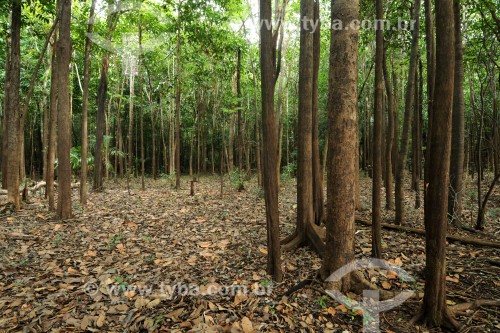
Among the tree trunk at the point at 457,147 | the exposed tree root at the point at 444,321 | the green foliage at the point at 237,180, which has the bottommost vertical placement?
the exposed tree root at the point at 444,321

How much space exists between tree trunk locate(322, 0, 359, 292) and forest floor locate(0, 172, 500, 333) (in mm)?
770

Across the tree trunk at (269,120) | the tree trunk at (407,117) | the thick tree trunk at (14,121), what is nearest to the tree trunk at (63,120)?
the thick tree trunk at (14,121)

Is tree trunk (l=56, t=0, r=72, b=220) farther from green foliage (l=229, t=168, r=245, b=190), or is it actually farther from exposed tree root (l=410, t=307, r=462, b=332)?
exposed tree root (l=410, t=307, r=462, b=332)

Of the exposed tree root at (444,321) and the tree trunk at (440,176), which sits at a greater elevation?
the tree trunk at (440,176)

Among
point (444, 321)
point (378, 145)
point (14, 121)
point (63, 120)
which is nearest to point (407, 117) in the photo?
point (378, 145)

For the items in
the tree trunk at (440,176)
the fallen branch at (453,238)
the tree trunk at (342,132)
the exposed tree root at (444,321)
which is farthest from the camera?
the fallen branch at (453,238)

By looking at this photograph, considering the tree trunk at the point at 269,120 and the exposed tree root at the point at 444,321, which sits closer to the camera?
the exposed tree root at the point at 444,321

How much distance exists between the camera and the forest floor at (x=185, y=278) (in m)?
3.19

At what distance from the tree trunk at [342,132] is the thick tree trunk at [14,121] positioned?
8.41 meters

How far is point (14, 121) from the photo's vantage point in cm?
814

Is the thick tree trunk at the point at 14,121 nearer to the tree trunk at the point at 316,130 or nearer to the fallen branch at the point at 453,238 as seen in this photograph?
the tree trunk at the point at 316,130

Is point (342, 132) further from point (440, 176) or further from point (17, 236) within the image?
point (17, 236)

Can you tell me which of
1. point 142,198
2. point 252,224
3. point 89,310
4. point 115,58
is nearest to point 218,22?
point 115,58

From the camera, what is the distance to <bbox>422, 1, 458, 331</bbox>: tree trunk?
281 cm
